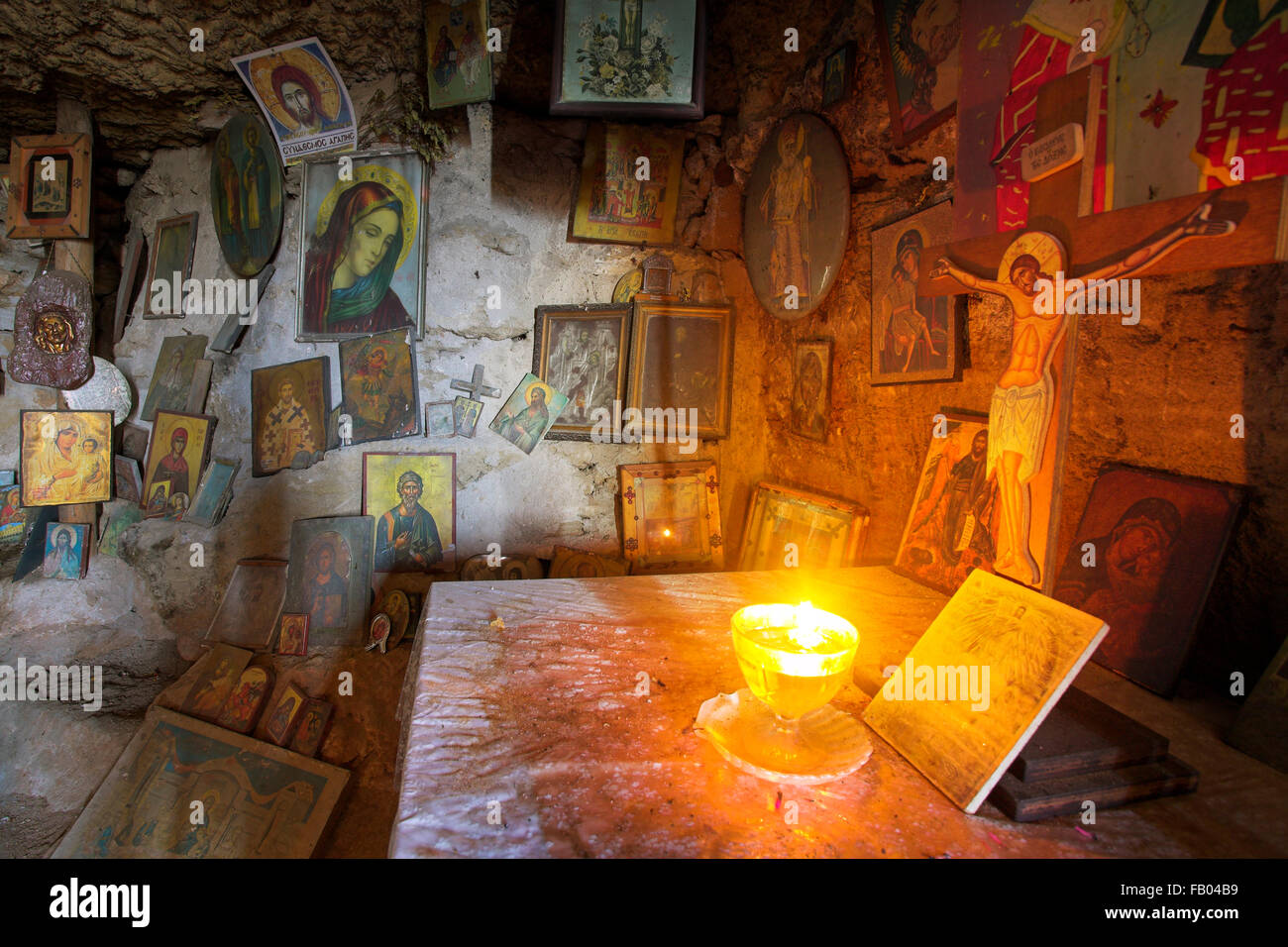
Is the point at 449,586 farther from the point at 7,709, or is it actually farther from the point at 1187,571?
the point at 7,709

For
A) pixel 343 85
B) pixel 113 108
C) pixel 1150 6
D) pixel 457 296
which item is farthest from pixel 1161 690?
pixel 113 108

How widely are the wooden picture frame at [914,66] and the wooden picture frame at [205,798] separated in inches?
148

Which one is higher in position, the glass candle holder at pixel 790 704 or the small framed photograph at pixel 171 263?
the small framed photograph at pixel 171 263

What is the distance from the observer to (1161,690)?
1.38 m

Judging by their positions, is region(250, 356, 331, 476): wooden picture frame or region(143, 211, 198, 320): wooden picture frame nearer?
region(250, 356, 331, 476): wooden picture frame

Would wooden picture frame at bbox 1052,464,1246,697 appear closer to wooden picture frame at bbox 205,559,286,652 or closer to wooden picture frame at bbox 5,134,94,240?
wooden picture frame at bbox 205,559,286,652

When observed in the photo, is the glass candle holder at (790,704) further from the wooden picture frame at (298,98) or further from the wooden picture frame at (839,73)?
the wooden picture frame at (298,98)

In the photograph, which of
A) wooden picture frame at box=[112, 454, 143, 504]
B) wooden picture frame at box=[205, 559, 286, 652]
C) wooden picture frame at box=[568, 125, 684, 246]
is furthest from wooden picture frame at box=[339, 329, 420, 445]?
wooden picture frame at box=[112, 454, 143, 504]

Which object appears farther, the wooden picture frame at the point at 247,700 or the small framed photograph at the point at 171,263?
the small framed photograph at the point at 171,263

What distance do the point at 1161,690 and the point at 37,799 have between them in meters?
4.67

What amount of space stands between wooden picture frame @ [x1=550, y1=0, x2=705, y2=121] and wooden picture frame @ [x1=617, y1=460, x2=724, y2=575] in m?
1.95

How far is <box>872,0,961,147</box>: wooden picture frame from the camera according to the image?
2121 millimetres

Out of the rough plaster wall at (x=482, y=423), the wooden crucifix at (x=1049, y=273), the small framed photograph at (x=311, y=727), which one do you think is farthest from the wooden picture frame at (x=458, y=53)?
the small framed photograph at (x=311, y=727)

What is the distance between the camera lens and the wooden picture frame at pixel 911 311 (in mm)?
2170
